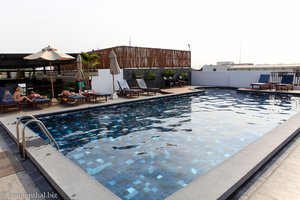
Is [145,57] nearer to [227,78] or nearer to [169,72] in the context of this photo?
[169,72]

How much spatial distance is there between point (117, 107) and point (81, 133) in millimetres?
4048

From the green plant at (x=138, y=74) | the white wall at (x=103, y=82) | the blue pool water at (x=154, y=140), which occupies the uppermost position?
the green plant at (x=138, y=74)

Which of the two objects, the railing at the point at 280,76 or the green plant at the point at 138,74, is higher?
the green plant at the point at 138,74

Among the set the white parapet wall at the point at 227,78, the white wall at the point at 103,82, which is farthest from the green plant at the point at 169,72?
the white wall at the point at 103,82

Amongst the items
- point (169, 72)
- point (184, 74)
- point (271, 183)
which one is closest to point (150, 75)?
A: point (169, 72)

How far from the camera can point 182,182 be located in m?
3.75

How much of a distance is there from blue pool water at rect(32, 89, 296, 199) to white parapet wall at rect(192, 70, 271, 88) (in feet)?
29.0

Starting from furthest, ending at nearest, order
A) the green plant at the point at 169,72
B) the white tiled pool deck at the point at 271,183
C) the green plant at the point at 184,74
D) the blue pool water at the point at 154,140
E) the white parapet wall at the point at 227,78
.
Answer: the green plant at the point at 184,74 < the green plant at the point at 169,72 < the white parapet wall at the point at 227,78 < the blue pool water at the point at 154,140 < the white tiled pool deck at the point at 271,183

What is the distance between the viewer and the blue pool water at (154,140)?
154 inches

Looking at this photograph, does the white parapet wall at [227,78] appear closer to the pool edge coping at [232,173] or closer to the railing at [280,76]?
the railing at [280,76]

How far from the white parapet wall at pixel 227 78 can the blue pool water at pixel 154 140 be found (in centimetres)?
Answer: 883

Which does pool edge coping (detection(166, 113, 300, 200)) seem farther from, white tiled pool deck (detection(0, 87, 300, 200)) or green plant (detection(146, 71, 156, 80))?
green plant (detection(146, 71, 156, 80))

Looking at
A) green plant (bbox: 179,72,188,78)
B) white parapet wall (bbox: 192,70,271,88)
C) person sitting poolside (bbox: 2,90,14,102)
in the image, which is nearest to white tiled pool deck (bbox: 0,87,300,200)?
person sitting poolside (bbox: 2,90,14,102)

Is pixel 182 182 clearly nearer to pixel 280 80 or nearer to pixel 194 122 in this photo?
pixel 194 122
